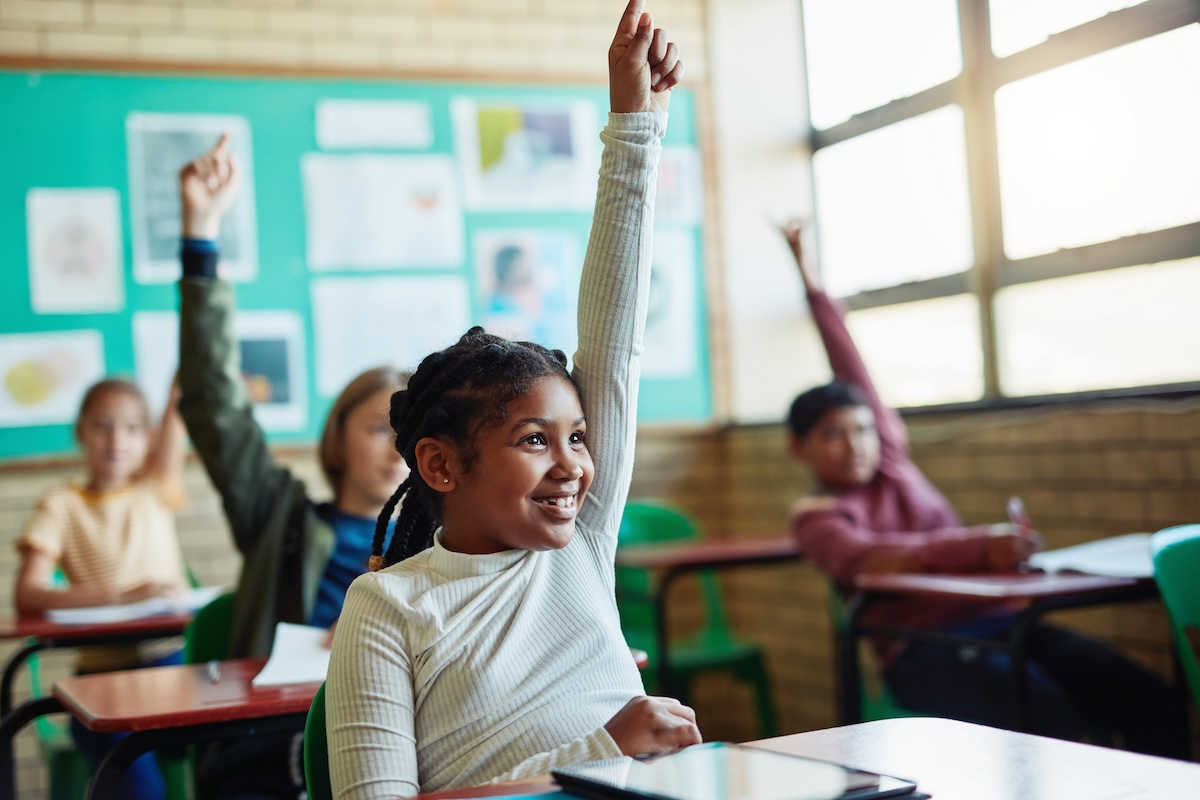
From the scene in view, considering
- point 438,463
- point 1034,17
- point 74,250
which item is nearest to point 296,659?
point 438,463

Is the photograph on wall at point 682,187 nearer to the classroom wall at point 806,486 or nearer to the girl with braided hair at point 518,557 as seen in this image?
the classroom wall at point 806,486

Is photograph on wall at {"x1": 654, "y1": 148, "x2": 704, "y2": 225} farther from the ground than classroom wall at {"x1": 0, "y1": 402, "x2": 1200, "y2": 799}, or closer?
farther from the ground

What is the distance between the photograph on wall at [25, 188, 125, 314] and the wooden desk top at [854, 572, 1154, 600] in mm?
2592

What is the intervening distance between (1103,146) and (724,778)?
9.53 ft

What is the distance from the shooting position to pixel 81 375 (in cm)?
391

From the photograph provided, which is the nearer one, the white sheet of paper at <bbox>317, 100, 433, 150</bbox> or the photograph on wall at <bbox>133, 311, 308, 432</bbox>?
the photograph on wall at <bbox>133, 311, 308, 432</bbox>

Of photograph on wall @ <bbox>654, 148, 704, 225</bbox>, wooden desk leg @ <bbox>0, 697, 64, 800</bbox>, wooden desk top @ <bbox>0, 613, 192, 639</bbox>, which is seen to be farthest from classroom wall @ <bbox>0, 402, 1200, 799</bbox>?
wooden desk leg @ <bbox>0, 697, 64, 800</bbox>

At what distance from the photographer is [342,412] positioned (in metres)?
2.40

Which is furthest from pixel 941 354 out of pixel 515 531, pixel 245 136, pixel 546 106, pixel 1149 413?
pixel 515 531

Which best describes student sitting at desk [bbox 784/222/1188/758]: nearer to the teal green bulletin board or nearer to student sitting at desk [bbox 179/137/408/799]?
student sitting at desk [bbox 179/137/408/799]

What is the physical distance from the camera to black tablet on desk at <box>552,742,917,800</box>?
2.96 ft

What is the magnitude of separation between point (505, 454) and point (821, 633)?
10.3 ft

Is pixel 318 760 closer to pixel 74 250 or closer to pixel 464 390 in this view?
pixel 464 390

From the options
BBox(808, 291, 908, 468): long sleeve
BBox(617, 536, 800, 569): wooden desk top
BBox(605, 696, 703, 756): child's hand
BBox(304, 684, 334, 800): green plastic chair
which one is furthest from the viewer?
BBox(617, 536, 800, 569): wooden desk top
